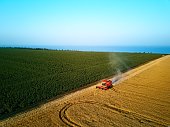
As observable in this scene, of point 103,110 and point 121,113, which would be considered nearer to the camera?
point 121,113

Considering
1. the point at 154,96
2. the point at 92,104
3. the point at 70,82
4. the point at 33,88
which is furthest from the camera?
the point at 70,82

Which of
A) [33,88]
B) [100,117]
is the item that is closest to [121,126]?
[100,117]

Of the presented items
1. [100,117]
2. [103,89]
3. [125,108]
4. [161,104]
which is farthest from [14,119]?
[161,104]

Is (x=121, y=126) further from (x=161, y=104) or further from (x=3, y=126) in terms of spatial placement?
(x=3, y=126)

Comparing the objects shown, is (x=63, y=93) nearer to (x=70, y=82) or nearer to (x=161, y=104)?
(x=70, y=82)

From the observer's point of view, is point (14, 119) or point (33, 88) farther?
point (33, 88)

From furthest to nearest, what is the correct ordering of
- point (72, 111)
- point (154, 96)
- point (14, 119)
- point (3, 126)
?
point (154, 96)
point (72, 111)
point (14, 119)
point (3, 126)
